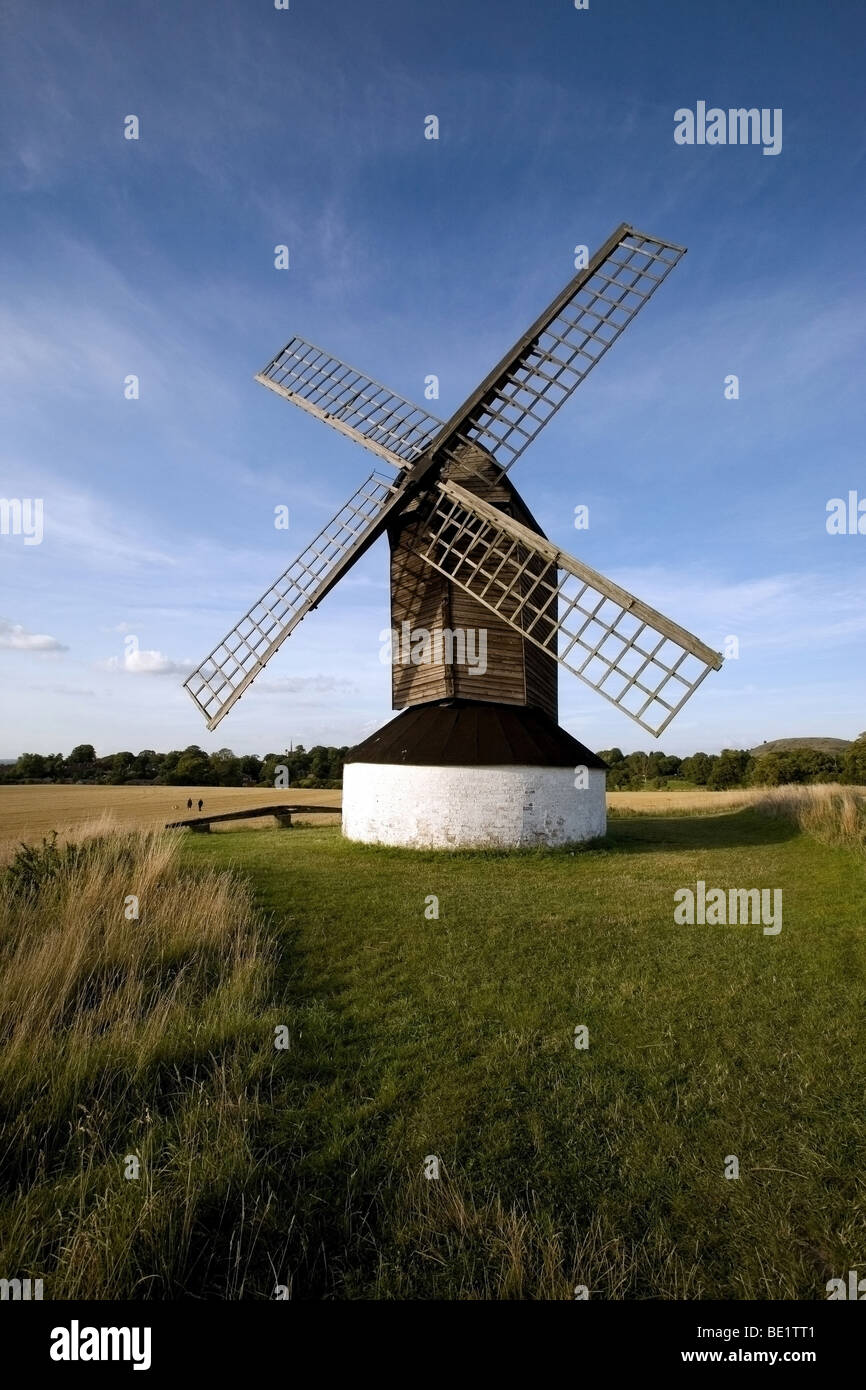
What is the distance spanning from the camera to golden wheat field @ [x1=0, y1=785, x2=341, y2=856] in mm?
25172

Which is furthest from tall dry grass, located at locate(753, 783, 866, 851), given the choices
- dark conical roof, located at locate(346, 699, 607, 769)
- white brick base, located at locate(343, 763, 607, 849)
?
white brick base, located at locate(343, 763, 607, 849)

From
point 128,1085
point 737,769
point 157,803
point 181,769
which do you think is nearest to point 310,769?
point 181,769

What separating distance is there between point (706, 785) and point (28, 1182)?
63.9 m

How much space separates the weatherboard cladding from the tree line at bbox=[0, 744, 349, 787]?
124 ft

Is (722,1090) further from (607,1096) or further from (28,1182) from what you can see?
(28,1182)

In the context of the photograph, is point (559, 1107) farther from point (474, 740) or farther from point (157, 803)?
point (157, 803)

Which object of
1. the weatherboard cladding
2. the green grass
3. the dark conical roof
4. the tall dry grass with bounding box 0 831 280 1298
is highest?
the weatherboard cladding

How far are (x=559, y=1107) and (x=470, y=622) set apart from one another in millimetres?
13060

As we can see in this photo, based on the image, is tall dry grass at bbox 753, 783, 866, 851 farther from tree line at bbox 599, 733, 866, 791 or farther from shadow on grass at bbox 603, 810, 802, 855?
tree line at bbox 599, 733, 866, 791

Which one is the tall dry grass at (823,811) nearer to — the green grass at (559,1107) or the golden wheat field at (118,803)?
the green grass at (559,1107)

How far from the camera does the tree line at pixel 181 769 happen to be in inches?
2142

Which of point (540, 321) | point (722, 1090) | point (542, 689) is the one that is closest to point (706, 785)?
point (542, 689)

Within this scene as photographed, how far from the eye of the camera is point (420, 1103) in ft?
14.8
